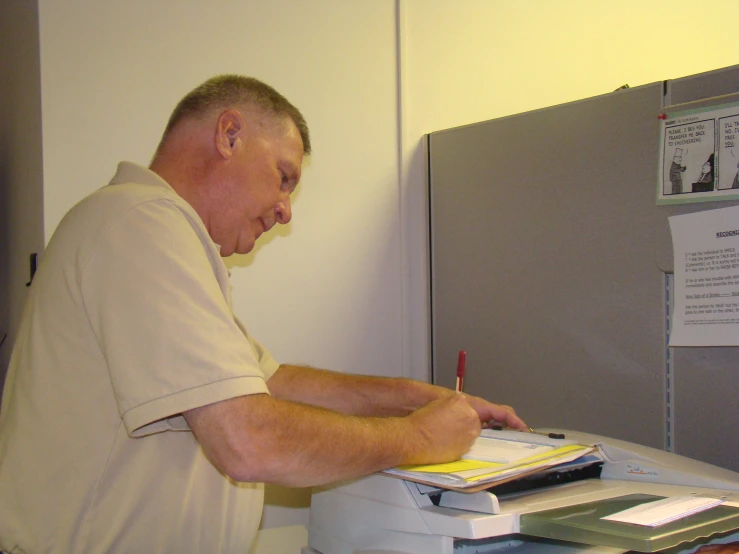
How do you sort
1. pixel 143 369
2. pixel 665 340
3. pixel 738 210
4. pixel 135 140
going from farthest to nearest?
1. pixel 135 140
2. pixel 665 340
3. pixel 738 210
4. pixel 143 369

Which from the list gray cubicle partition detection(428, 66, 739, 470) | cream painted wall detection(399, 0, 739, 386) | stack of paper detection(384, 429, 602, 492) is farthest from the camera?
cream painted wall detection(399, 0, 739, 386)

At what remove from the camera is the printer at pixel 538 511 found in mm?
934

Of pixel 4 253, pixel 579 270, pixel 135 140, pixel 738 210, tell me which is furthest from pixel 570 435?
pixel 4 253

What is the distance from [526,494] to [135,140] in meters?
1.04

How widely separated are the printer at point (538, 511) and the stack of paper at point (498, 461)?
0.03 meters

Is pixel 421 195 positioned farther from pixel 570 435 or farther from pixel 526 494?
pixel 526 494

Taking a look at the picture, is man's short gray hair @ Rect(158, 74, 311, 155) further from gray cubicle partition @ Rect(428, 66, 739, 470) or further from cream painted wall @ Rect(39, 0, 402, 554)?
gray cubicle partition @ Rect(428, 66, 739, 470)

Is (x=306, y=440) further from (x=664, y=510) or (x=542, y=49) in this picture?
(x=542, y=49)

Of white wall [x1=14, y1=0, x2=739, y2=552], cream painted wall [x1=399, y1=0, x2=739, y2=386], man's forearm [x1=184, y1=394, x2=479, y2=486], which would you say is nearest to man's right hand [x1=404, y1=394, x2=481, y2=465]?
man's forearm [x1=184, y1=394, x2=479, y2=486]

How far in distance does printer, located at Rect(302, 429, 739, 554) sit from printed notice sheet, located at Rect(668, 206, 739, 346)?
0.26m

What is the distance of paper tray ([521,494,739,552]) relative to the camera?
0.87m

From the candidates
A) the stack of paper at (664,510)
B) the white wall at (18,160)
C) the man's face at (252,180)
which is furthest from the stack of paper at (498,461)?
the white wall at (18,160)

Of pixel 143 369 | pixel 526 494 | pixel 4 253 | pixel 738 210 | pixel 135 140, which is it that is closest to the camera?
pixel 143 369

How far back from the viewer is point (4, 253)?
6.19 ft
